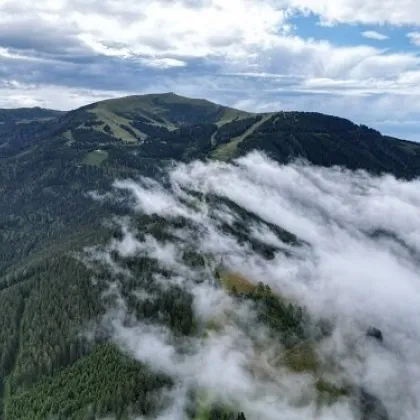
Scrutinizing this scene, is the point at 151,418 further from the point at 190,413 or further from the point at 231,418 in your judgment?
the point at 231,418

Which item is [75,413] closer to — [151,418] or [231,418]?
[151,418]

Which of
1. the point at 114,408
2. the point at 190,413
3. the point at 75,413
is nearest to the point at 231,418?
the point at 190,413

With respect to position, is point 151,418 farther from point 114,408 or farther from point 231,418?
point 231,418

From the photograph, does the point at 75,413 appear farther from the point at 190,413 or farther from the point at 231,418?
the point at 231,418

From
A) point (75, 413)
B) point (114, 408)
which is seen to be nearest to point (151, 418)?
A: point (114, 408)

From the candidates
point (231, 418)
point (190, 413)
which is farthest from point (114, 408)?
point (231, 418)
